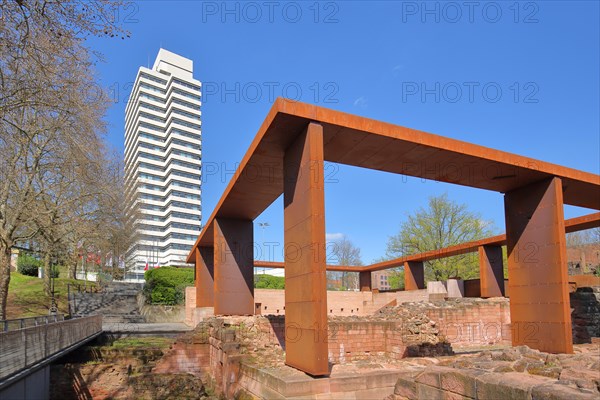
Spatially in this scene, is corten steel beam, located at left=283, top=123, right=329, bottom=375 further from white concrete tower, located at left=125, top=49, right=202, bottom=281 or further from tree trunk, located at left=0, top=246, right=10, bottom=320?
white concrete tower, located at left=125, top=49, right=202, bottom=281

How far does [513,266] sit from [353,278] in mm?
60365

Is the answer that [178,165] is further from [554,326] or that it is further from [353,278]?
[554,326]

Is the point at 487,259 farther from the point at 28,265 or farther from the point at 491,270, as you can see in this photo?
the point at 28,265

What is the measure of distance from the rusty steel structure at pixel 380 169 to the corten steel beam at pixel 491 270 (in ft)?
25.1

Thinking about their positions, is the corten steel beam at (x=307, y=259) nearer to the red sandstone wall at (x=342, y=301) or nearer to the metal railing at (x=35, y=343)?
the metal railing at (x=35, y=343)

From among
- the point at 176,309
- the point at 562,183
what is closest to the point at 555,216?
the point at 562,183

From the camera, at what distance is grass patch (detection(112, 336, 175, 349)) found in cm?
1755

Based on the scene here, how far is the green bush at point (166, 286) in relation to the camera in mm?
31188

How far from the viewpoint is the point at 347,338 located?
44.1ft

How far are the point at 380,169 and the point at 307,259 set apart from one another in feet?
13.1

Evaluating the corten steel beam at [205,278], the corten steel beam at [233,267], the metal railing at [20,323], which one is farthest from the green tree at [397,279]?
the metal railing at [20,323]

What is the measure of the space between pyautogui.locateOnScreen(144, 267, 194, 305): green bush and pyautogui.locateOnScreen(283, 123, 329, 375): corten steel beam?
78.7 feet

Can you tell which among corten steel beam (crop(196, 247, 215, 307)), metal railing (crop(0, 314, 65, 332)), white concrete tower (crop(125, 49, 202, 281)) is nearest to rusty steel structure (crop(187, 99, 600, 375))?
metal railing (crop(0, 314, 65, 332))

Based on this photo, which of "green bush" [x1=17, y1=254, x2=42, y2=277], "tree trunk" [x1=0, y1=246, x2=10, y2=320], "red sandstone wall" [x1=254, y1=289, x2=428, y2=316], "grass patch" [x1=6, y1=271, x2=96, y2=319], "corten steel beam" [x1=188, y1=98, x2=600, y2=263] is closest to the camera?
"corten steel beam" [x1=188, y1=98, x2=600, y2=263]
